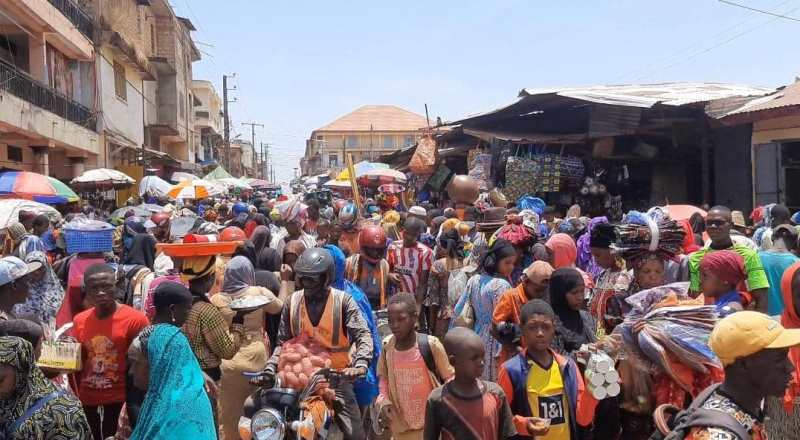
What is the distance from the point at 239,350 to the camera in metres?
4.97

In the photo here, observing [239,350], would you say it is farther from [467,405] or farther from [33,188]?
[33,188]

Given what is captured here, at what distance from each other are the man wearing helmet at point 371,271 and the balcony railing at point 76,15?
49.9ft

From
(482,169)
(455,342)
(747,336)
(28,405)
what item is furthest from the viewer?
(482,169)

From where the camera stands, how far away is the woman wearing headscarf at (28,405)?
293 cm

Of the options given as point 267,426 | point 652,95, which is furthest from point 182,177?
point 267,426

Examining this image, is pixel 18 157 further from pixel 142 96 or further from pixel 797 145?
pixel 797 145

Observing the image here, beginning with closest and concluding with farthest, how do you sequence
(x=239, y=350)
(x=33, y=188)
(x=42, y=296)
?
1. (x=239, y=350)
2. (x=42, y=296)
3. (x=33, y=188)

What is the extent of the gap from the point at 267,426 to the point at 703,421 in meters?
2.11

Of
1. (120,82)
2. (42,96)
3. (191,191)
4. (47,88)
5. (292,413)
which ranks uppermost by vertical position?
(120,82)

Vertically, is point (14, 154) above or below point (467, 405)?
above

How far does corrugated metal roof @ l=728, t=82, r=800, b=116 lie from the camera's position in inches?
381

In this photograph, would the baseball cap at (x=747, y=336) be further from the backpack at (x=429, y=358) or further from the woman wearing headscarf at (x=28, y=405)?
the woman wearing headscarf at (x=28, y=405)

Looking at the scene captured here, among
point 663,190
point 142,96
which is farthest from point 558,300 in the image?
point 142,96

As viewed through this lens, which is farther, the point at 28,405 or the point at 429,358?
the point at 429,358
